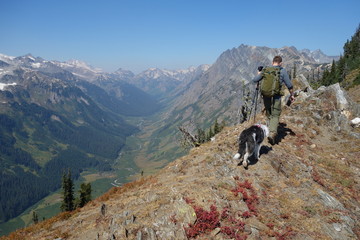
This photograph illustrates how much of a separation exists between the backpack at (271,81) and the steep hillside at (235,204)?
4.74 meters

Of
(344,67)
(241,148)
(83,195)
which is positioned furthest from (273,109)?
(344,67)

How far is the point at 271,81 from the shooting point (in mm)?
14859

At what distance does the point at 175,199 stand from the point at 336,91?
31122 millimetres

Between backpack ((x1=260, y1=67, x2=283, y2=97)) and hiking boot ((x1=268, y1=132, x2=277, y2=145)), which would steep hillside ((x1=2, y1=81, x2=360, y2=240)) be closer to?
hiking boot ((x1=268, y1=132, x2=277, y2=145))

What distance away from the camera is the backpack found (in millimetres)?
14761

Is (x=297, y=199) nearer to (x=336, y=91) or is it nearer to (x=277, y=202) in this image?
(x=277, y=202)

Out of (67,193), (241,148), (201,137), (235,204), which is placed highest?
(241,148)

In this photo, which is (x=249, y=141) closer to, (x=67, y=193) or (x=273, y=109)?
(x=273, y=109)

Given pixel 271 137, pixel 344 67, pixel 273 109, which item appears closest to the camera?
pixel 273 109

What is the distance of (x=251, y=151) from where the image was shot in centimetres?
1425

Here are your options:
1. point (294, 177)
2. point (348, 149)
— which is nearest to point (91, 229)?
point (294, 177)

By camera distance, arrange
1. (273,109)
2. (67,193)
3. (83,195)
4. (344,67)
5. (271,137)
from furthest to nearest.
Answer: (344,67) → (67,193) → (83,195) → (271,137) → (273,109)

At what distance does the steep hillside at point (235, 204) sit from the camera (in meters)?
9.72

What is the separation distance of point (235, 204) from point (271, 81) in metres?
8.43
